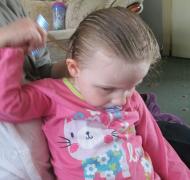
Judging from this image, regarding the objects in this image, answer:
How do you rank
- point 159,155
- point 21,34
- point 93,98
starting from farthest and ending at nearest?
1. point 159,155
2. point 93,98
3. point 21,34

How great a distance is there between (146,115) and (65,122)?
0.25 meters

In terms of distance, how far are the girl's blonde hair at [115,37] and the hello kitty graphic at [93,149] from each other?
0.47 ft

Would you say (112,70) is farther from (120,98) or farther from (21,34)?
(21,34)

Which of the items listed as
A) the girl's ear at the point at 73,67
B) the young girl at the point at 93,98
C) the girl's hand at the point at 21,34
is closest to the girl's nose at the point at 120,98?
the young girl at the point at 93,98

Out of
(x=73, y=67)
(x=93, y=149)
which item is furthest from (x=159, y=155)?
(x=73, y=67)

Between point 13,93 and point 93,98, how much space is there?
17 cm

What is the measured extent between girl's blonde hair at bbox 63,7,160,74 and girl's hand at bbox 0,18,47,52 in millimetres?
104

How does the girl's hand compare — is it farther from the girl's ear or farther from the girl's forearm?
the girl's ear

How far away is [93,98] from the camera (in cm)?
80

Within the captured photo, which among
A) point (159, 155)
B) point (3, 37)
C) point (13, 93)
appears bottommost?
point (159, 155)

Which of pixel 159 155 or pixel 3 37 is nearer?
pixel 3 37

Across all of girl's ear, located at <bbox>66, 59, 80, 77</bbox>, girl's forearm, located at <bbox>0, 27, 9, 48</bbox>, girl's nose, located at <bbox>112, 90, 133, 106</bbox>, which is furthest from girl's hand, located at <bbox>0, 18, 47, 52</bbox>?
girl's nose, located at <bbox>112, 90, 133, 106</bbox>

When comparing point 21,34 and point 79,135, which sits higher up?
point 21,34

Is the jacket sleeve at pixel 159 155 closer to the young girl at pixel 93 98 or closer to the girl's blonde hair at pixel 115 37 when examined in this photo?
the young girl at pixel 93 98
